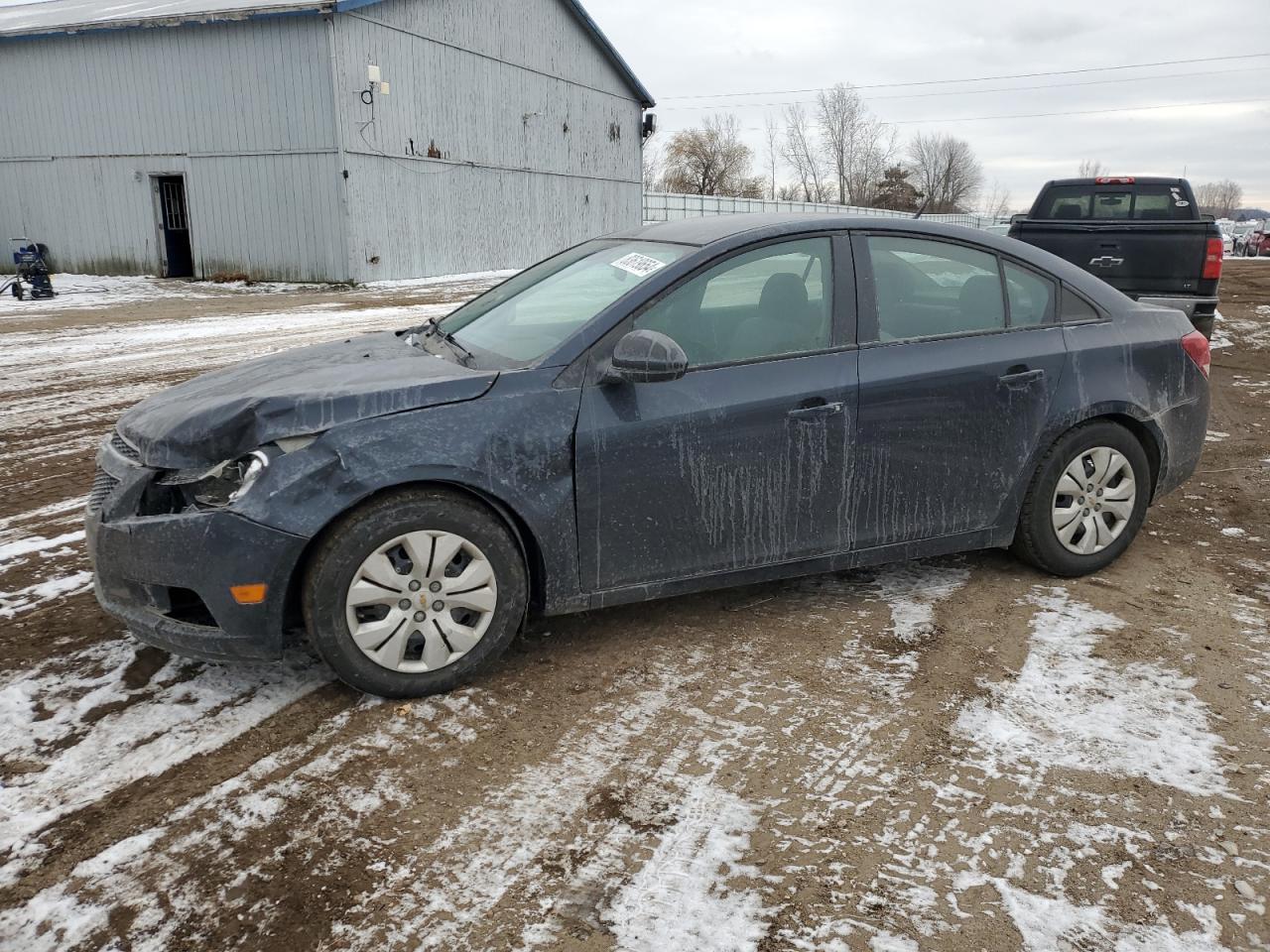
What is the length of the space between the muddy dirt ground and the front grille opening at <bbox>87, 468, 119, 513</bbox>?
624mm

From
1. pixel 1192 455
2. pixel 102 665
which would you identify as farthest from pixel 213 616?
pixel 1192 455

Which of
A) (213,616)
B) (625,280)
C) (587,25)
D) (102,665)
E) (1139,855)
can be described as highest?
(587,25)

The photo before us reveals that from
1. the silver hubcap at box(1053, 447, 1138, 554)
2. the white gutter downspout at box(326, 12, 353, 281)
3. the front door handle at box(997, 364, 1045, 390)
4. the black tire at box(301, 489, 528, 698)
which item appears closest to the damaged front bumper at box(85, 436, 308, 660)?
the black tire at box(301, 489, 528, 698)

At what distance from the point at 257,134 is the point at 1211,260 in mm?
20444

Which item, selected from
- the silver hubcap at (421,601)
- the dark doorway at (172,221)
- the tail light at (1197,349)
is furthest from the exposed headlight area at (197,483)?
the dark doorway at (172,221)

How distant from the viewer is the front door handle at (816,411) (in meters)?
3.78

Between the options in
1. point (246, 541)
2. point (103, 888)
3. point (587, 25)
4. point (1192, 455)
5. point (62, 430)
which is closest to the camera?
point (103, 888)

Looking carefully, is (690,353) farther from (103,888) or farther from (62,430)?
(62,430)

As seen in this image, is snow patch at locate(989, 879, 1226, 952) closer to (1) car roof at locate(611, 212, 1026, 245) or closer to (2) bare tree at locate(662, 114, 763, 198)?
(1) car roof at locate(611, 212, 1026, 245)

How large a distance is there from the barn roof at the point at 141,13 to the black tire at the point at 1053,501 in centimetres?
2175

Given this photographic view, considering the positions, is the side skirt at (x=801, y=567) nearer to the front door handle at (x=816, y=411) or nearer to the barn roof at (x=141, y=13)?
the front door handle at (x=816, y=411)

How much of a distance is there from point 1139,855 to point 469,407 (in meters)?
2.39

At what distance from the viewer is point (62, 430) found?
745cm

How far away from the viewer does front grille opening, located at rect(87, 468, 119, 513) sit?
3.41 m
